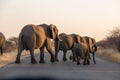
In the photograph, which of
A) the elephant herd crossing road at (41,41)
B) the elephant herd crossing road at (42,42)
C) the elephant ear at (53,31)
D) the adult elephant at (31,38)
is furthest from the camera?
the elephant ear at (53,31)

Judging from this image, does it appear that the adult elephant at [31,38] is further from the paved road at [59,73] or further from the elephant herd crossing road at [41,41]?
the paved road at [59,73]

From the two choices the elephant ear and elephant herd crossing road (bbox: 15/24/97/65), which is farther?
the elephant ear

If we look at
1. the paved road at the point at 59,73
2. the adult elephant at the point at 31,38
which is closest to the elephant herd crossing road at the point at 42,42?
the adult elephant at the point at 31,38

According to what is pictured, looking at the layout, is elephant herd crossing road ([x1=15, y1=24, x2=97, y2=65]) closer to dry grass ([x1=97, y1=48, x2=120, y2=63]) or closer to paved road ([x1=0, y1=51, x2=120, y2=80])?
dry grass ([x1=97, y1=48, x2=120, y2=63])

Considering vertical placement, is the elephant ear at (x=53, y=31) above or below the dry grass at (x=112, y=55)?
above

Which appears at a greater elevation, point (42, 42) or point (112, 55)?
point (42, 42)

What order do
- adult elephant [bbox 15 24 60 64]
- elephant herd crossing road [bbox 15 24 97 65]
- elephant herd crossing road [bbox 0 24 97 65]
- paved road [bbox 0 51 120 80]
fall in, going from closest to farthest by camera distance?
paved road [bbox 0 51 120 80] < elephant herd crossing road [bbox 0 24 97 65] < elephant herd crossing road [bbox 15 24 97 65] < adult elephant [bbox 15 24 60 64]

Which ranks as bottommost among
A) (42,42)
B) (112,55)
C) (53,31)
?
(112,55)

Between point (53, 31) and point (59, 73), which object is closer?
point (59, 73)

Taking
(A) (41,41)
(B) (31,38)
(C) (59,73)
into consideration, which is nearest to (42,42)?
(A) (41,41)

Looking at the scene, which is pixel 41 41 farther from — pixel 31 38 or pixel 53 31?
pixel 53 31

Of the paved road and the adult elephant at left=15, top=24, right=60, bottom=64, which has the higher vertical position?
the adult elephant at left=15, top=24, right=60, bottom=64

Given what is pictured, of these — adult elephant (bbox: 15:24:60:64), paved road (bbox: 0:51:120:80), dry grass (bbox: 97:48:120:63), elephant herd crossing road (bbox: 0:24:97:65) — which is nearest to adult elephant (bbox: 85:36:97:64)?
elephant herd crossing road (bbox: 0:24:97:65)

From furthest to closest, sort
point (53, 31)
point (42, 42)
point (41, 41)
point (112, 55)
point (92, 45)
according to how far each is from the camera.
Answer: point (112, 55), point (92, 45), point (53, 31), point (42, 42), point (41, 41)
